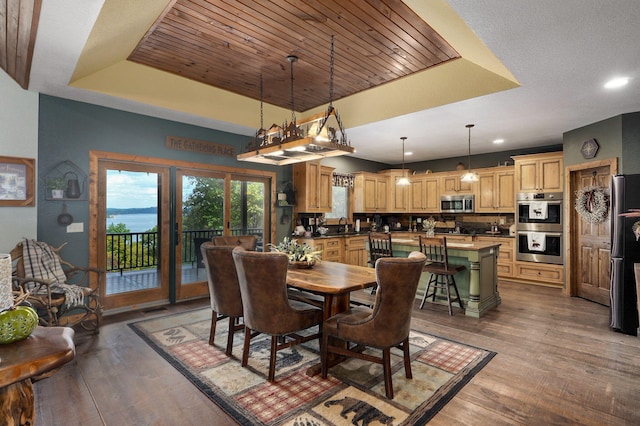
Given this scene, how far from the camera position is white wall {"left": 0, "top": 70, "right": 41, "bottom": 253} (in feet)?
11.5

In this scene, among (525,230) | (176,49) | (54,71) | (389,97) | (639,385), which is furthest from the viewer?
(525,230)

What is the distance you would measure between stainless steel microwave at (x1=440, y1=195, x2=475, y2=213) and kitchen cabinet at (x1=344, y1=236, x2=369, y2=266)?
7.13ft

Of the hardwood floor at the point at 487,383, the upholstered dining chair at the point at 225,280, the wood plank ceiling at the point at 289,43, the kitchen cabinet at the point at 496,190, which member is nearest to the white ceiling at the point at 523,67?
the wood plank ceiling at the point at 289,43

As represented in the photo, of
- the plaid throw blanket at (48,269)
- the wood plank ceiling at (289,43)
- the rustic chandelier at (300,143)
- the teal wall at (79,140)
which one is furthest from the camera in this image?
the teal wall at (79,140)

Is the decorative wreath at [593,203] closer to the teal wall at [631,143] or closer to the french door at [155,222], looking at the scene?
the teal wall at [631,143]

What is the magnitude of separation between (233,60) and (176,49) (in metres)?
0.59

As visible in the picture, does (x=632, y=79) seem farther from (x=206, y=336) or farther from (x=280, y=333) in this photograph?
(x=206, y=336)

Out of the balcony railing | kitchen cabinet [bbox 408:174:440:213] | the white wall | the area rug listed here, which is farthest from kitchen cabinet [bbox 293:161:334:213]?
the white wall

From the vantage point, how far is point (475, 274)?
4305mm

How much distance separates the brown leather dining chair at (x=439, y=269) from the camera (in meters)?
4.27

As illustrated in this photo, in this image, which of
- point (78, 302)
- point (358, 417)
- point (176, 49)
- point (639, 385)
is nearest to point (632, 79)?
point (639, 385)

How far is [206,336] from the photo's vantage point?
11.5ft

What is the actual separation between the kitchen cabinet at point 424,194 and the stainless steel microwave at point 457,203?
0.53ft

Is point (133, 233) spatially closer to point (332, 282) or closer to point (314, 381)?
point (332, 282)
